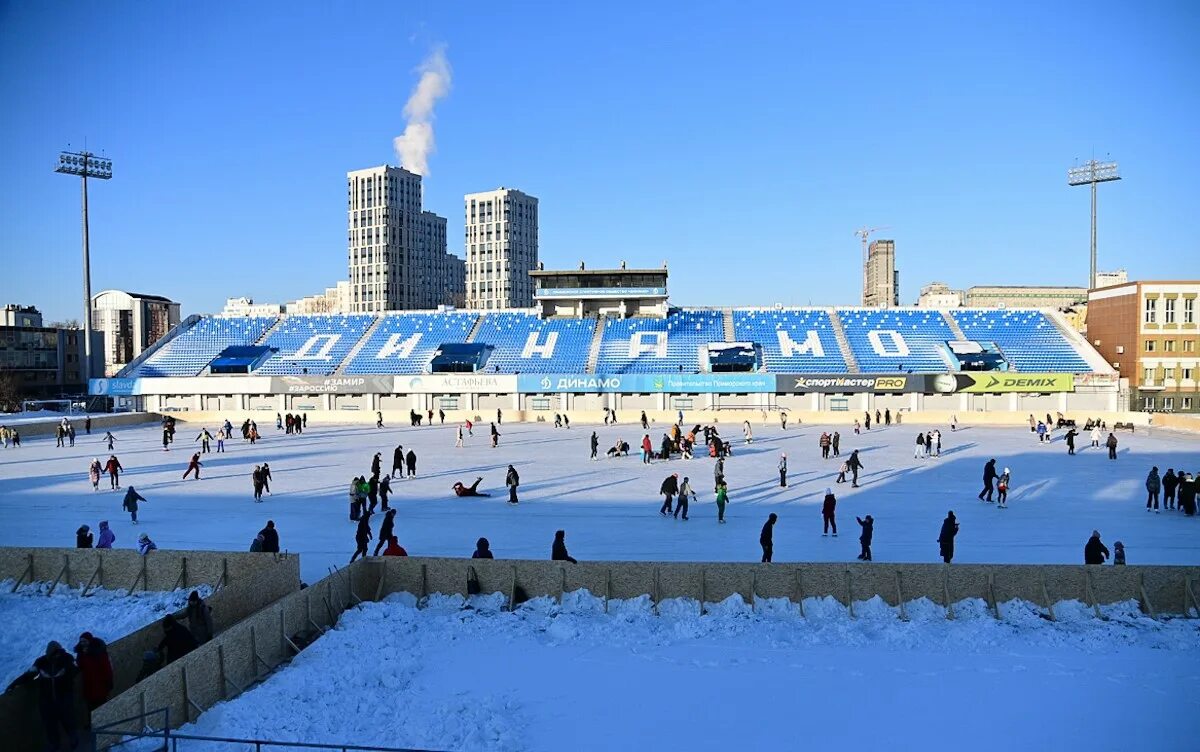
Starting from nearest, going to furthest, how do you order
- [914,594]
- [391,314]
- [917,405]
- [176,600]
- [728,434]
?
1. [914,594]
2. [176,600]
3. [728,434]
4. [917,405]
5. [391,314]

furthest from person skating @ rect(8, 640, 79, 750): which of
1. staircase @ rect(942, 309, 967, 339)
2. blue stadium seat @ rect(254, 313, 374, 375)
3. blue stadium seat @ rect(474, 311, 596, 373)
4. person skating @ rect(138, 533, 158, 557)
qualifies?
staircase @ rect(942, 309, 967, 339)

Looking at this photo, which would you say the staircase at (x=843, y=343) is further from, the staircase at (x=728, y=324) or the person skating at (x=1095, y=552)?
the person skating at (x=1095, y=552)

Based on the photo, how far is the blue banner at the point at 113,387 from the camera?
54.8 metres

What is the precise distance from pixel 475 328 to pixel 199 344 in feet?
73.0

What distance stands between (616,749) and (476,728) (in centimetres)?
166

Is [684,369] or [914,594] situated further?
[684,369]

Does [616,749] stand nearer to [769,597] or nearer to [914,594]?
[769,597]

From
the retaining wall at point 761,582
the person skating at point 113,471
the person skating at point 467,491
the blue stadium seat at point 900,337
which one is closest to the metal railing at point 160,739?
the retaining wall at point 761,582

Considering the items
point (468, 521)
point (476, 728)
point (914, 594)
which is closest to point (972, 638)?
point (914, 594)

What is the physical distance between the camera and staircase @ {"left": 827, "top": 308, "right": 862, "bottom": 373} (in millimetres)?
52366

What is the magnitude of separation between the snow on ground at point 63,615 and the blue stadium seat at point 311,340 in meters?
42.7

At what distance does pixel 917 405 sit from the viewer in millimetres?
49469

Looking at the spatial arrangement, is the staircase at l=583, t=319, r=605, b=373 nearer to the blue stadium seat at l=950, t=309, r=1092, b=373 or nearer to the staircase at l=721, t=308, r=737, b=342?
the staircase at l=721, t=308, r=737, b=342

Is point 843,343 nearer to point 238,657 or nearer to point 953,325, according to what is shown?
point 953,325
